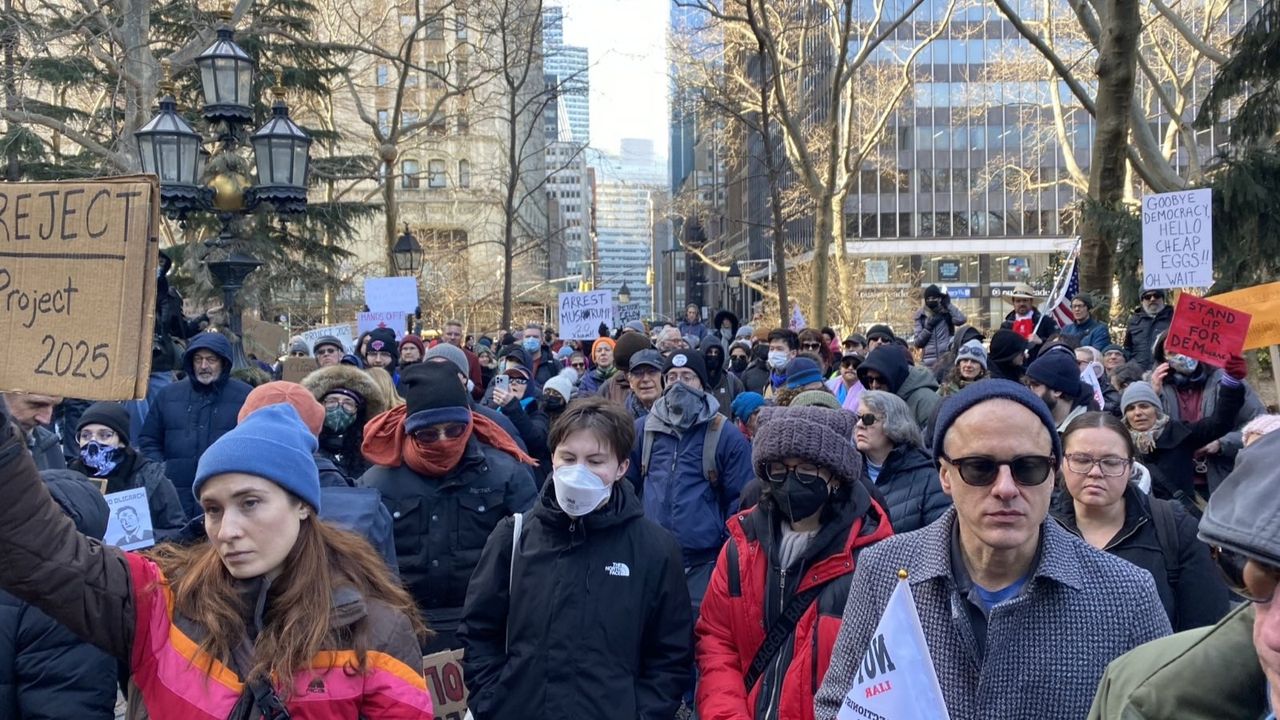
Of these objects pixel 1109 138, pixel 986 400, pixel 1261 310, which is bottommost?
pixel 986 400

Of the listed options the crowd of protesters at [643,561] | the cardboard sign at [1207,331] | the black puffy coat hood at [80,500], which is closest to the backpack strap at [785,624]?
the crowd of protesters at [643,561]

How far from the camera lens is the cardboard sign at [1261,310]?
5.86m

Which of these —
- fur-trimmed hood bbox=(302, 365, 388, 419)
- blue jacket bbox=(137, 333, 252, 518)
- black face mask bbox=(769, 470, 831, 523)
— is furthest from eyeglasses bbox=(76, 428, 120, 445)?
black face mask bbox=(769, 470, 831, 523)

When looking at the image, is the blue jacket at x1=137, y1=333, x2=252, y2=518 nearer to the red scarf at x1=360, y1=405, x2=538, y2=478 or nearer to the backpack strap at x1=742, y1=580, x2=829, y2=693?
the red scarf at x1=360, y1=405, x2=538, y2=478

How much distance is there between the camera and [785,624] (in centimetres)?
376

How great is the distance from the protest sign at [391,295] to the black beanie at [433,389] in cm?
1038

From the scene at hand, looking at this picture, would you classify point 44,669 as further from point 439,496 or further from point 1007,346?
point 1007,346

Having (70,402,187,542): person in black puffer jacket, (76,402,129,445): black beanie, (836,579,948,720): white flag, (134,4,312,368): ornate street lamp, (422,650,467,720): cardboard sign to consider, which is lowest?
(422,650,467,720): cardboard sign

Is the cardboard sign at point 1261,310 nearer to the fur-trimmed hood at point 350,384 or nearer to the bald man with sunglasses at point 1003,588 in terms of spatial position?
the bald man with sunglasses at point 1003,588

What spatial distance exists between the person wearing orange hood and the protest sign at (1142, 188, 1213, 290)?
743 cm

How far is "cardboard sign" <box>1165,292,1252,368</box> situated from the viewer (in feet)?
21.3

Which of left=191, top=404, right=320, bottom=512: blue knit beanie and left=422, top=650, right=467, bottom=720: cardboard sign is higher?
left=191, top=404, right=320, bottom=512: blue knit beanie

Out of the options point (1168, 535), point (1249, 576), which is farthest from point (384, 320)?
point (1249, 576)

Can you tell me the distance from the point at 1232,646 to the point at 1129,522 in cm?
275
